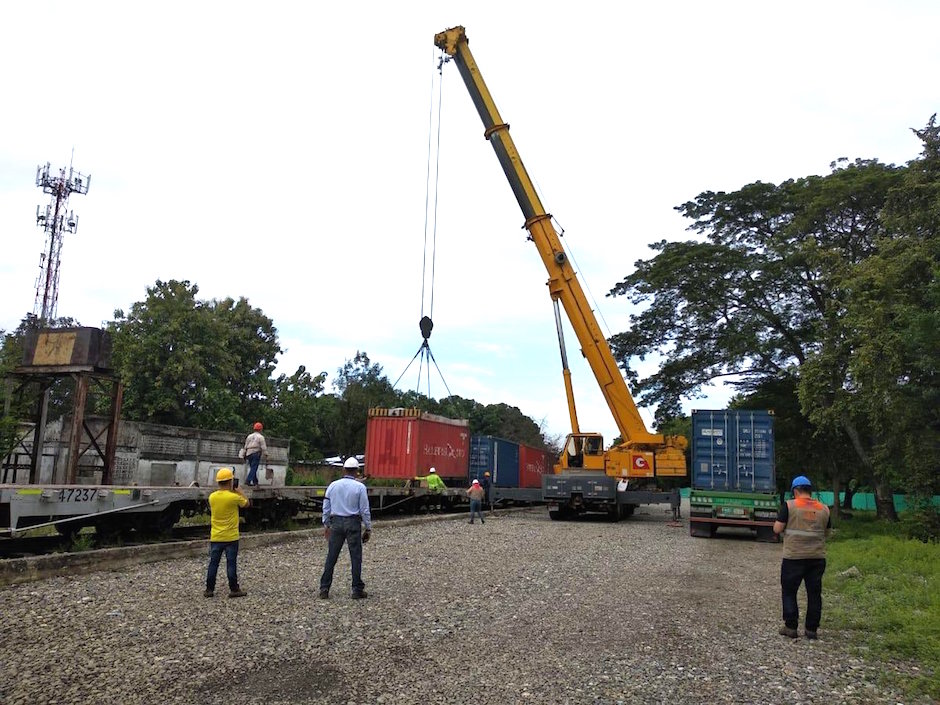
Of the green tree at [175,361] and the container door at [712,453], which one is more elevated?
the green tree at [175,361]

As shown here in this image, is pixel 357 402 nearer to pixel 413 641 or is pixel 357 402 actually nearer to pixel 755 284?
pixel 755 284

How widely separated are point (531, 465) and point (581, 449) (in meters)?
11.6

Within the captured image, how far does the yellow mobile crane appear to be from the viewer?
20.4 m

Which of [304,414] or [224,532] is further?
[304,414]

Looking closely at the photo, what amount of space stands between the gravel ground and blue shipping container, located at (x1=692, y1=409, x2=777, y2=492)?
7.93m

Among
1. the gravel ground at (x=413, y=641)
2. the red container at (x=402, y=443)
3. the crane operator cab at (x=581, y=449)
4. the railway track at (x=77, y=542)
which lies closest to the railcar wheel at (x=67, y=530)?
the railway track at (x=77, y=542)

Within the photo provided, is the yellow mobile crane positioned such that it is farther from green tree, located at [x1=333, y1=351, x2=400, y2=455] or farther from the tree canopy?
green tree, located at [x1=333, y1=351, x2=400, y2=455]

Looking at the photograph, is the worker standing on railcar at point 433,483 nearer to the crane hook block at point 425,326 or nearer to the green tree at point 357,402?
the crane hook block at point 425,326

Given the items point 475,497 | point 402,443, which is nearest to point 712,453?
point 475,497

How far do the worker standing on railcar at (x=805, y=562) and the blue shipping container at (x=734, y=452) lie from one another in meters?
11.4

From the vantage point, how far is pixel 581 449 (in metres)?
22.0

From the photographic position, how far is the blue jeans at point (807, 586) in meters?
6.59

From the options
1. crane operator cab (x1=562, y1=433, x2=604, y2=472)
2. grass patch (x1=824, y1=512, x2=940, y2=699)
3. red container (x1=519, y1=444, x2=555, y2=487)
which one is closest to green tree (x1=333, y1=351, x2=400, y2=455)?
red container (x1=519, y1=444, x2=555, y2=487)

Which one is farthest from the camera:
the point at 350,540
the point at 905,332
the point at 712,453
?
the point at 712,453
